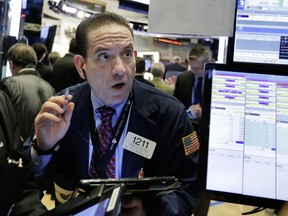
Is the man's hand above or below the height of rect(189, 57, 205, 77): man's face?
below

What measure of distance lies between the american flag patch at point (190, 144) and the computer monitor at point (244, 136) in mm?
290

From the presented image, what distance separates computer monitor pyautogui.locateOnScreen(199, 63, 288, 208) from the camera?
0.95 m

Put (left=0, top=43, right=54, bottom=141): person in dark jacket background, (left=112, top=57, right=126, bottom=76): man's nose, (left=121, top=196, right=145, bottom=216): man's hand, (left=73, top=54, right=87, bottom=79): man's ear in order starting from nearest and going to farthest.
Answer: (left=121, top=196, right=145, bottom=216): man's hand
(left=112, top=57, right=126, bottom=76): man's nose
(left=73, top=54, right=87, bottom=79): man's ear
(left=0, top=43, right=54, bottom=141): person in dark jacket background

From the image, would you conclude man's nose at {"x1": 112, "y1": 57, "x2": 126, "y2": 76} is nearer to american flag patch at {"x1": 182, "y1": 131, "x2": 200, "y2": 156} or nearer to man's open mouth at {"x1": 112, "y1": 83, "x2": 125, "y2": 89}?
man's open mouth at {"x1": 112, "y1": 83, "x2": 125, "y2": 89}

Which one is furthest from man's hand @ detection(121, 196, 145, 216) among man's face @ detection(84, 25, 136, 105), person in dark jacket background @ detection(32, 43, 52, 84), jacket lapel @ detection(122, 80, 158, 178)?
person in dark jacket background @ detection(32, 43, 52, 84)

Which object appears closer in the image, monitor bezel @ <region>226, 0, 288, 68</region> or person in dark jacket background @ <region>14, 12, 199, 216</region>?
monitor bezel @ <region>226, 0, 288, 68</region>

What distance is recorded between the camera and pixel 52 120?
1106 mm

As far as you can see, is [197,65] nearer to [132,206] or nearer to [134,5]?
[132,206]

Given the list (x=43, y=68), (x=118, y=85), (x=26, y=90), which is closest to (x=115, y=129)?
(x=118, y=85)

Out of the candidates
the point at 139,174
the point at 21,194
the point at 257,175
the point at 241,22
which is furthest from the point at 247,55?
the point at 21,194

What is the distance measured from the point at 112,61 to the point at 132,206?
526mm

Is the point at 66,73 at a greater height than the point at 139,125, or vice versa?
the point at 66,73

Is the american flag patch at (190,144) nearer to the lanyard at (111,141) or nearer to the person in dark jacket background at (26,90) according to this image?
the lanyard at (111,141)

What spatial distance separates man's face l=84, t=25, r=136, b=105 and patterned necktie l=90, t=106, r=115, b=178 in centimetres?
7
